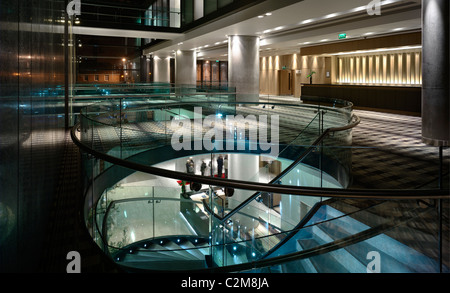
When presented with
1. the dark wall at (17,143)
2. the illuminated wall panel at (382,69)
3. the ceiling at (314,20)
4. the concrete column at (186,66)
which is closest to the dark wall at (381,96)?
the illuminated wall panel at (382,69)

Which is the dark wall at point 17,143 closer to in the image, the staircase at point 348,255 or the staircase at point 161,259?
the staircase at point 161,259

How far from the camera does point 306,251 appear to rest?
2.90 m

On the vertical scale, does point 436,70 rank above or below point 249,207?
above

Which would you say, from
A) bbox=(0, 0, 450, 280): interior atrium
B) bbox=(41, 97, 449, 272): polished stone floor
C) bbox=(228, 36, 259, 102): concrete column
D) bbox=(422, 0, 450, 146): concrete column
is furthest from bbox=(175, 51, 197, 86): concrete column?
bbox=(422, 0, 450, 146): concrete column

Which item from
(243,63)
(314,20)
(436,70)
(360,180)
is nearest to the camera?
(360,180)

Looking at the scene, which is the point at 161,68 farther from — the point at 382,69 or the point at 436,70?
the point at 436,70

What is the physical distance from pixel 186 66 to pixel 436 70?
74.5 ft

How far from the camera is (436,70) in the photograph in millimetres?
9016

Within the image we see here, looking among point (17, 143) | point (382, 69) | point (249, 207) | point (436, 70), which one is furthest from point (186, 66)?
point (17, 143)

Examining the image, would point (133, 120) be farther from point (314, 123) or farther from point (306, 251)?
point (306, 251)

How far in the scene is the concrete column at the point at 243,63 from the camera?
63.0ft
